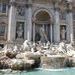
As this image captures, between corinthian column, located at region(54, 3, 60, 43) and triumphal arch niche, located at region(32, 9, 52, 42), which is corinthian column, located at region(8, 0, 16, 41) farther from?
corinthian column, located at region(54, 3, 60, 43)

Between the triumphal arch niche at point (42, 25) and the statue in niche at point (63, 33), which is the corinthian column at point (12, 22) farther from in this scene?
the statue in niche at point (63, 33)

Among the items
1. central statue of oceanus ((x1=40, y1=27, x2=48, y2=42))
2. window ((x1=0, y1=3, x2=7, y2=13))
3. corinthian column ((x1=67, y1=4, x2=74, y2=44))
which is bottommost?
central statue of oceanus ((x1=40, y1=27, x2=48, y2=42))

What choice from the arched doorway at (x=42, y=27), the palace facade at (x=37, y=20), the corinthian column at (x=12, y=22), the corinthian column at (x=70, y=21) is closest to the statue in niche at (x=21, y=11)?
the palace facade at (x=37, y=20)

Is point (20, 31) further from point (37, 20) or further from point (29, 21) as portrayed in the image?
point (37, 20)

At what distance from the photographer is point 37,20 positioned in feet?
80.9

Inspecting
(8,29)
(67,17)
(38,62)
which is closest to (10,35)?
(8,29)

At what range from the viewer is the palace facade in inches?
888

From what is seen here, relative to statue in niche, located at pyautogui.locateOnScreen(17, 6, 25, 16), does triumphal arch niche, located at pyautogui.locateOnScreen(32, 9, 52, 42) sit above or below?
Result: below

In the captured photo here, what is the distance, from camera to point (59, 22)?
24812 millimetres

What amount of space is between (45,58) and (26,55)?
1.94m

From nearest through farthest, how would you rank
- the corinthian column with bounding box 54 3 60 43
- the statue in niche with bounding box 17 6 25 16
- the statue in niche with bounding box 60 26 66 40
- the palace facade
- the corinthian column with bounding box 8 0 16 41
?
the corinthian column with bounding box 8 0 16 41, the palace facade, the statue in niche with bounding box 17 6 25 16, the corinthian column with bounding box 54 3 60 43, the statue in niche with bounding box 60 26 66 40

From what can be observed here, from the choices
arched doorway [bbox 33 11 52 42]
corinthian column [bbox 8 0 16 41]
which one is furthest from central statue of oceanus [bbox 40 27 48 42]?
corinthian column [bbox 8 0 16 41]

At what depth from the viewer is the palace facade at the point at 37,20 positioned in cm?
2256

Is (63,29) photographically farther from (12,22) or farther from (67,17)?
(12,22)
